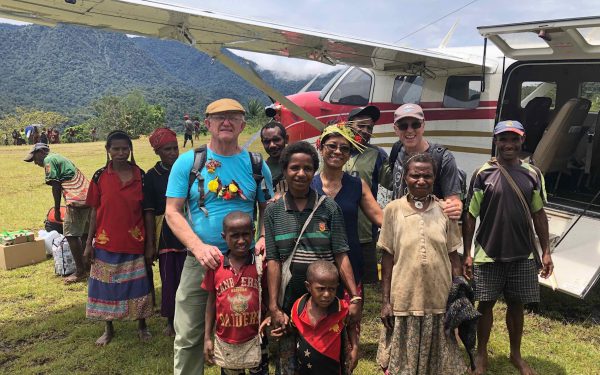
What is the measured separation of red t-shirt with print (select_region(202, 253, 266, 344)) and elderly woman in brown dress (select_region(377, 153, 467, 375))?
0.77 metres

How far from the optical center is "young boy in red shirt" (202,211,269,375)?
2438 millimetres

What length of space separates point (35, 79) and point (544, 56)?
5585 inches

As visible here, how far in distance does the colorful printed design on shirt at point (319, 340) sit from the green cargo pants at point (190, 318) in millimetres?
664

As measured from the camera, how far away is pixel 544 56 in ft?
15.9

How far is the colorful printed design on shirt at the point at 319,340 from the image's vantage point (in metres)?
2.25

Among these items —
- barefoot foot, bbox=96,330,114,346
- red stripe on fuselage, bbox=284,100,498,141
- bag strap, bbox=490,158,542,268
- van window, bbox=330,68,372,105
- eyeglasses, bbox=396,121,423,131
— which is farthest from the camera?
van window, bbox=330,68,372,105

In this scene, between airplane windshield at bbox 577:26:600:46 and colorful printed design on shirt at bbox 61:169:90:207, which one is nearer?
airplane windshield at bbox 577:26:600:46

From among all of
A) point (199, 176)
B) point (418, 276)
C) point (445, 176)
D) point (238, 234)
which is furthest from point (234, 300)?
point (445, 176)

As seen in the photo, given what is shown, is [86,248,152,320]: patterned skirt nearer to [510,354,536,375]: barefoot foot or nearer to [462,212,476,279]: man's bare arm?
[462,212,476,279]: man's bare arm

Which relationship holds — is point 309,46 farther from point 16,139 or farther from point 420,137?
point 16,139

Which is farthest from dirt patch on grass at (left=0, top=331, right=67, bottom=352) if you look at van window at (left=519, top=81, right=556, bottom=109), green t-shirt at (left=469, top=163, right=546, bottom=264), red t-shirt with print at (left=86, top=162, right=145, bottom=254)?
van window at (left=519, top=81, right=556, bottom=109)

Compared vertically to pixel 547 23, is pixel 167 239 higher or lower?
lower

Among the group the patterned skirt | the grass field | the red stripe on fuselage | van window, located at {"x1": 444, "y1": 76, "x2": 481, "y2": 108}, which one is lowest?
the grass field

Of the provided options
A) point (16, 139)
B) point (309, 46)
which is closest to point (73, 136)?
point (16, 139)
